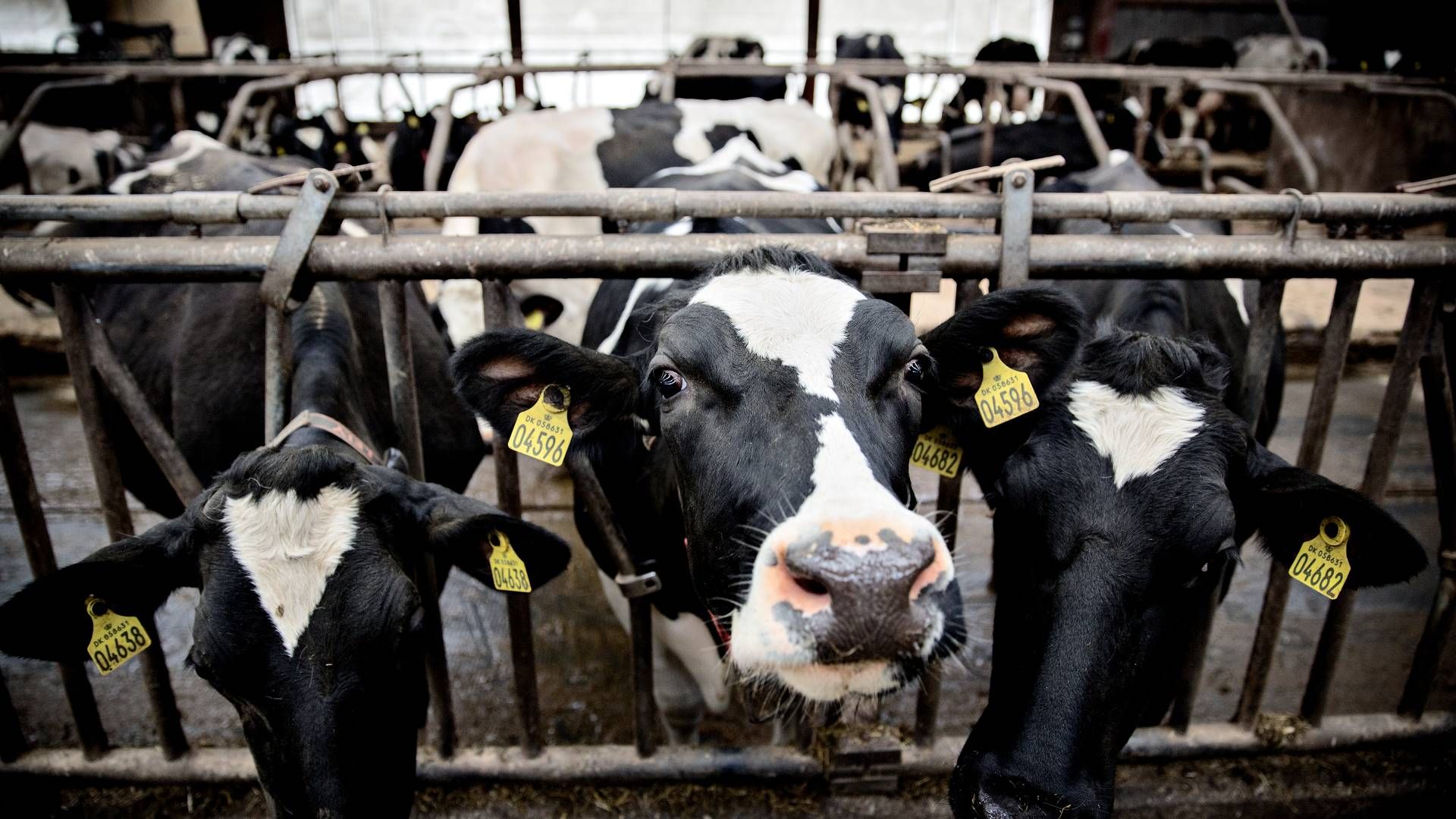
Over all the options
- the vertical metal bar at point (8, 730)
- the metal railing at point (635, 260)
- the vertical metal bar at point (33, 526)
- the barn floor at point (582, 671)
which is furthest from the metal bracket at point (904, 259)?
the vertical metal bar at point (8, 730)

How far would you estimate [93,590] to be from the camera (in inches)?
64.4

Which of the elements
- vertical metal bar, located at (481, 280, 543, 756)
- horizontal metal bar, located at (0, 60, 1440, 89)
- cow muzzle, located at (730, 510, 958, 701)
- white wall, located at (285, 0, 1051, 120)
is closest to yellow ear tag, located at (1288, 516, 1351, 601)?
cow muzzle, located at (730, 510, 958, 701)

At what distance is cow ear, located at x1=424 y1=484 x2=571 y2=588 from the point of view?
1.72m

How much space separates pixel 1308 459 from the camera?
89.1 inches

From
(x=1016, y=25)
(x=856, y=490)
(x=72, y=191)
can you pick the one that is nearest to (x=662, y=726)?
(x=856, y=490)

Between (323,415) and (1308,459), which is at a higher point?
(323,415)

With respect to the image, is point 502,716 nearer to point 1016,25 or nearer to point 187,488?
point 187,488

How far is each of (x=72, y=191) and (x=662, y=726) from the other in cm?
595

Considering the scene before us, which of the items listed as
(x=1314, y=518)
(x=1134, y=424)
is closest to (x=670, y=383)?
(x=1134, y=424)

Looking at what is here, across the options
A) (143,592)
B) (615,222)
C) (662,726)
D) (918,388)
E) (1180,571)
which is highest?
A: (615,222)

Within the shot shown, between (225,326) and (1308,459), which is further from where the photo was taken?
(225,326)

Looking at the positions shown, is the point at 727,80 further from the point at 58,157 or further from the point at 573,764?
the point at 573,764

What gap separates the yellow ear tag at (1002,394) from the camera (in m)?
1.75

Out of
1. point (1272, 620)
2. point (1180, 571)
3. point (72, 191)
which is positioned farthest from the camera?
point (72, 191)
